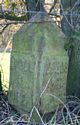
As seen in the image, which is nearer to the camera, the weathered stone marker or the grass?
the weathered stone marker

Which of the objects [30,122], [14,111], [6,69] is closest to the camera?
[30,122]

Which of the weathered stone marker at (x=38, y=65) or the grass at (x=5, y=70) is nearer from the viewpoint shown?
the weathered stone marker at (x=38, y=65)

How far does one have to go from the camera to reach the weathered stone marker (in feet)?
8.27

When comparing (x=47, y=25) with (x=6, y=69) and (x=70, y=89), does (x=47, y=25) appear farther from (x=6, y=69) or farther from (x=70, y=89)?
(x=6, y=69)

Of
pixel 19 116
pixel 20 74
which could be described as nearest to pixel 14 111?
pixel 19 116

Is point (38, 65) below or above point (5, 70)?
above

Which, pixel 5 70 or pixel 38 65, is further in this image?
pixel 5 70

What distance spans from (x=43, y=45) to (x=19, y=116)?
1.59ft

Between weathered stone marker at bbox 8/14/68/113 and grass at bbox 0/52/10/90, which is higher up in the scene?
weathered stone marker at bbox 8/14/68/113

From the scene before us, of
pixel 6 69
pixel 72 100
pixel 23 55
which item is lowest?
pixel 6 69

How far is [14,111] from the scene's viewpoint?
8.84 ft

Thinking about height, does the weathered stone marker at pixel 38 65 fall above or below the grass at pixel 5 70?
above

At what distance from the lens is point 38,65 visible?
2510 mm

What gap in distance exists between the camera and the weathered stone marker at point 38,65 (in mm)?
2520
